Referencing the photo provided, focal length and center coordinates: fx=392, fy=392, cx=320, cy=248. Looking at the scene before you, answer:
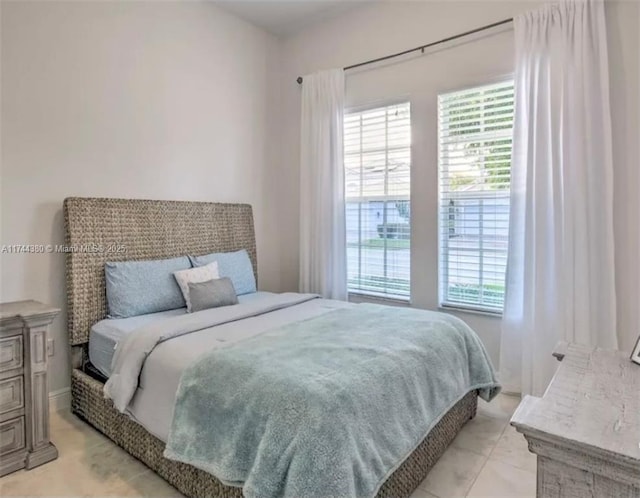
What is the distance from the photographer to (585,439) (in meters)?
0.80

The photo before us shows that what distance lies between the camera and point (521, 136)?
2.69 meters

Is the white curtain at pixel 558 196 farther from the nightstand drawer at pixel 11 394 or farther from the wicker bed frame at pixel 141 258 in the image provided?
the nightstand drawer at pixel 11 394

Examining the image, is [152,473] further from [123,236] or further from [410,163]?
[410,163]

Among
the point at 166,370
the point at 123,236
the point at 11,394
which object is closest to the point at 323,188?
the point at 123,236

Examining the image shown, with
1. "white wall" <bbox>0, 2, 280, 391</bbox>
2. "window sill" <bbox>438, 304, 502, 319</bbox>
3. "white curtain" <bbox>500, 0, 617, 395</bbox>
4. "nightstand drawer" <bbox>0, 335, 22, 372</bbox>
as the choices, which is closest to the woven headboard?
"white wall" <bbox>0, 2, 280, 391</bbox>

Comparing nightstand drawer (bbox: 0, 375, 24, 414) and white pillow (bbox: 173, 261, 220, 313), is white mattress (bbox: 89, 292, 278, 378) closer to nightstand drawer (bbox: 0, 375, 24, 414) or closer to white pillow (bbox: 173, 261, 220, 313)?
white pillow (bbox: 173, 261, 220, 313)

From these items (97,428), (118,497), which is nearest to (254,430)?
(118,497)

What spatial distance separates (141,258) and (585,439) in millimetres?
2822

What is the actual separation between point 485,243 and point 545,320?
685mm

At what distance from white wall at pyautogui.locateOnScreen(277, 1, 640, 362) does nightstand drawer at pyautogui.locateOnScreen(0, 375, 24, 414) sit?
2472 mm

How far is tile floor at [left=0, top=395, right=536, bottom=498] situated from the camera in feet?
5.81

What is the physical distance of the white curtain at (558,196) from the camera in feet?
7.96

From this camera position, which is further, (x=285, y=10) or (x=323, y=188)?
(x=323, y=188)

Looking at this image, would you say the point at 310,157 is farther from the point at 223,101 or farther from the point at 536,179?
the point at 536,179
